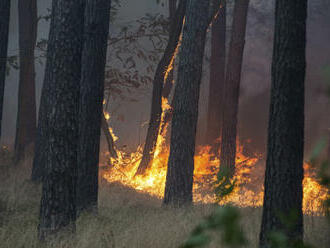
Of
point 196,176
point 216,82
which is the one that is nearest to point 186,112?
point 196,176

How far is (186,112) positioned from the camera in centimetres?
1020

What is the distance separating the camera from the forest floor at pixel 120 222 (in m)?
6.14

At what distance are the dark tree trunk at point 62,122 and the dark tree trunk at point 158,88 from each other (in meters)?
6.91

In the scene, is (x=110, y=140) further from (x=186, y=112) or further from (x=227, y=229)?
(x=227, y=229)

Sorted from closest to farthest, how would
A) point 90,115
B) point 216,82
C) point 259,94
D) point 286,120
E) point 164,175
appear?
point 286,120 → point 90,115 → point 164,175 → point 216,82 → point 259,94

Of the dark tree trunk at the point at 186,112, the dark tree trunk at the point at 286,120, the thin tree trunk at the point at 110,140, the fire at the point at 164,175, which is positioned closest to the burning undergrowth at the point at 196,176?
the fire at the point at 164,175

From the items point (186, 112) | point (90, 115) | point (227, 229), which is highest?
point (186, 112)

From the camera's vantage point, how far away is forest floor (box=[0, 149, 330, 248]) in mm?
6137

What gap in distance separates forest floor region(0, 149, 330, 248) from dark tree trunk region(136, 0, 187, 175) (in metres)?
3.01

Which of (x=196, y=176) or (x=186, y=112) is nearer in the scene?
(x=186, y=112)

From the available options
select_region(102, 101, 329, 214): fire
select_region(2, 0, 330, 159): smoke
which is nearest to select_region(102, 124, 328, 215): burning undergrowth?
select_region(102, 101, 329, 214): fire

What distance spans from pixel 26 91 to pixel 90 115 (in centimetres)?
740

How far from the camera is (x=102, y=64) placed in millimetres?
9008

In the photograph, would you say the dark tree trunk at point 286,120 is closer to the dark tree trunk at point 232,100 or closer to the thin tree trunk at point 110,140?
the dark tree trunk at point 232,100
